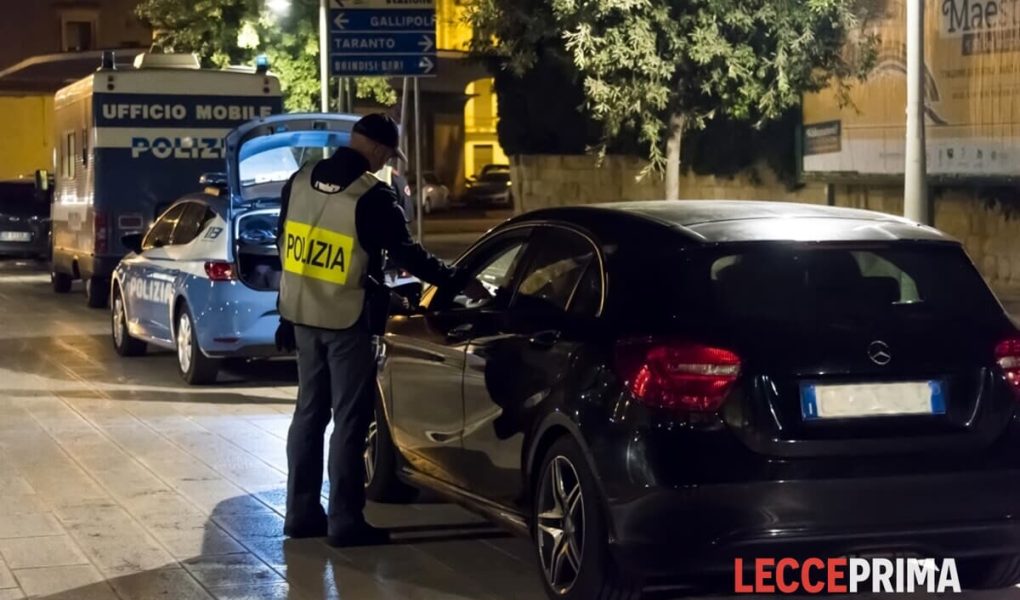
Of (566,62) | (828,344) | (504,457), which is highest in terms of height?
(566,62)

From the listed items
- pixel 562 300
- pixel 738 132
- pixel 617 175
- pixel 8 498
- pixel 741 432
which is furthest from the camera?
pixel 617 175

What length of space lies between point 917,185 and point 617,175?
16163mm

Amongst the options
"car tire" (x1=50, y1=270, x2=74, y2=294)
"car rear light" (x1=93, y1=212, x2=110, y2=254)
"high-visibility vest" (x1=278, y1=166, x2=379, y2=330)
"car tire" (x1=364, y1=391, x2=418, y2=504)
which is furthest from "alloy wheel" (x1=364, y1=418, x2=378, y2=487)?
"car tire" (x1=50, y1=270, x2=74, y2=294)

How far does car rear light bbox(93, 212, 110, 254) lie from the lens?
20500 millimetres

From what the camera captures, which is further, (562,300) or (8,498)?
(8,498)

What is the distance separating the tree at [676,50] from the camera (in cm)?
1902

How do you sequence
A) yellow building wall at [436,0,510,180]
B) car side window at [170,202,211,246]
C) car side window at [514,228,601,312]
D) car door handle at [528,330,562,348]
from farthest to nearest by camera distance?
1. yellow building wall at [436,0,510,180]
2. car side window at [170,202,211,246]
3. car side window at [514,228,601,312]
4. car door handle at [528,330,562,348]

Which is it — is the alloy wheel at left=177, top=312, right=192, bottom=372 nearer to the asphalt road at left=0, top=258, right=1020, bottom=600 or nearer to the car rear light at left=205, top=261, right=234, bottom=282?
the asphalt road at left=0, top=258, right=1020, bottom=600

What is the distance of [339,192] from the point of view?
778 cm

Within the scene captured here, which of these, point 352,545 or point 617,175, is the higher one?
point 617,175

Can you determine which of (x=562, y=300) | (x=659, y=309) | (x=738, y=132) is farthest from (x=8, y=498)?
(x=738, y=132)

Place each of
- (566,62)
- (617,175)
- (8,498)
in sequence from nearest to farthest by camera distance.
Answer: (8,498), (566,62), (617,175)

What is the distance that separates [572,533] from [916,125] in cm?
828

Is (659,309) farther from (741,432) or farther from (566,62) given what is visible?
(566,62)
